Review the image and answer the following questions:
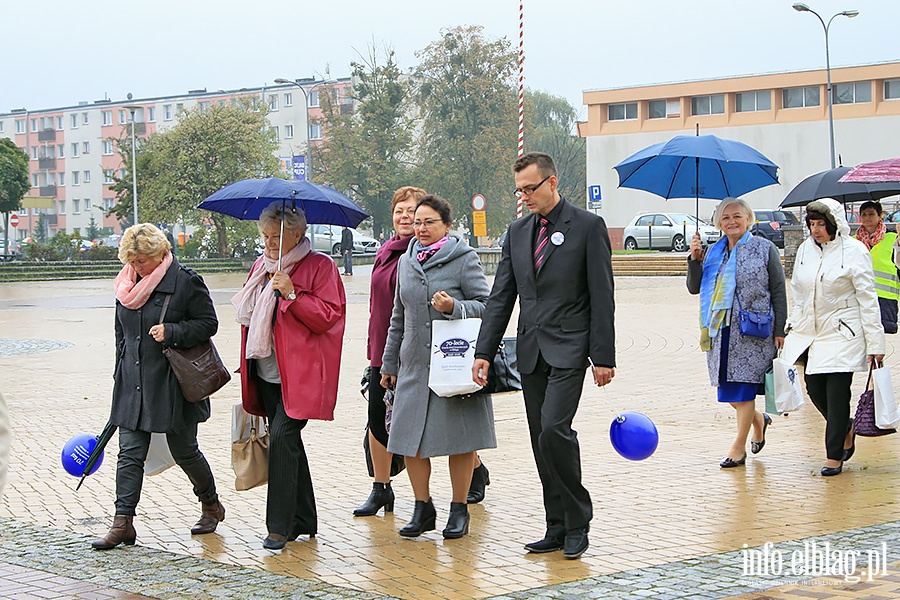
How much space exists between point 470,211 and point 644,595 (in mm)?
63304

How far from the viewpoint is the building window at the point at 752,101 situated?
216 ft

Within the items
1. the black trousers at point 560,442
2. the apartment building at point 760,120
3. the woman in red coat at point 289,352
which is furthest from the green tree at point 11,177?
the black trousers at point 560,442

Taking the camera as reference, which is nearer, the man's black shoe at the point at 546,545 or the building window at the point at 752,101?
the man's black shoe at the point at 546,545

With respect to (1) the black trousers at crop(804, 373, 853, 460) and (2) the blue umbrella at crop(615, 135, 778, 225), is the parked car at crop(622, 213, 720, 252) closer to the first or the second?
(2) the blue umbrella at crop(615, 135, 778, 225)

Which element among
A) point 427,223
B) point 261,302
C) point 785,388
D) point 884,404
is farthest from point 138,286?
point 884,404

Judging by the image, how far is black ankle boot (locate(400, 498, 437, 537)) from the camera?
646 cm

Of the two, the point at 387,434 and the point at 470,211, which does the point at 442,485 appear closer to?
the point at 387,434

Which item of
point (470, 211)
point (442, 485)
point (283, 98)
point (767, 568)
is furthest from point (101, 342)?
point (283, 98)

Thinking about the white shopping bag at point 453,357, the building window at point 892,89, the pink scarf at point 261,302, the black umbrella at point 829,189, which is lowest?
the white shopping bag at point 453,357

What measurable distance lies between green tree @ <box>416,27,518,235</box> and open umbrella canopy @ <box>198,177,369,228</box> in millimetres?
59817

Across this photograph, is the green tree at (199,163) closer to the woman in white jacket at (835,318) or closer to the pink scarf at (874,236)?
the pink scarf at (874,236)

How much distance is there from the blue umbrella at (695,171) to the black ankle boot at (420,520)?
3165 mm

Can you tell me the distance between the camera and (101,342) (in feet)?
64.7

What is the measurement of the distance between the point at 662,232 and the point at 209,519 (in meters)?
42.8
